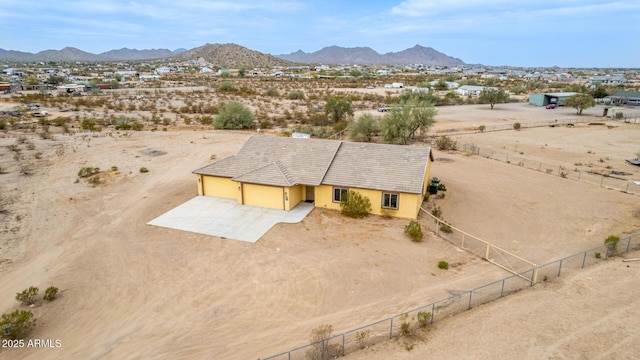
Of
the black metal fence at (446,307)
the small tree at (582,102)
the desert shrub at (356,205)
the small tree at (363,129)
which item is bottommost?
the black metal fence at (446,307)

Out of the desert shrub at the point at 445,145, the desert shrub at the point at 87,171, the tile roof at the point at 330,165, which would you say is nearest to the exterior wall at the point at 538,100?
the desert shrub at the point at 445,145

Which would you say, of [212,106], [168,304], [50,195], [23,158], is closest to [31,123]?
[23,158]

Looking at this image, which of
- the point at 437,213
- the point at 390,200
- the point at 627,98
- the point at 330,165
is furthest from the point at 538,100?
the point at 330,165

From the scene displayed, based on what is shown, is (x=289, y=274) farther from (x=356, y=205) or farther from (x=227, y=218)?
(x=356, y=205)

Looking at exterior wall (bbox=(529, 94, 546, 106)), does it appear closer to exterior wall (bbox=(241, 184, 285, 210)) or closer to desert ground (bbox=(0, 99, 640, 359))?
desert ground (bbox=(0, 99, 640, 359))

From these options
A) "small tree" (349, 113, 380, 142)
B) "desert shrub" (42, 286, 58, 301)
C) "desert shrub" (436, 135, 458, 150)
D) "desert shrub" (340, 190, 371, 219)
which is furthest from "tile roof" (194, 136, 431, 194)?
"small tree" (349, 113, 380, 142)

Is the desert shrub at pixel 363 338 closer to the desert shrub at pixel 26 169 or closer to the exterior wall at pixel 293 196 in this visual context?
the exterior wall at pixel 293 196
